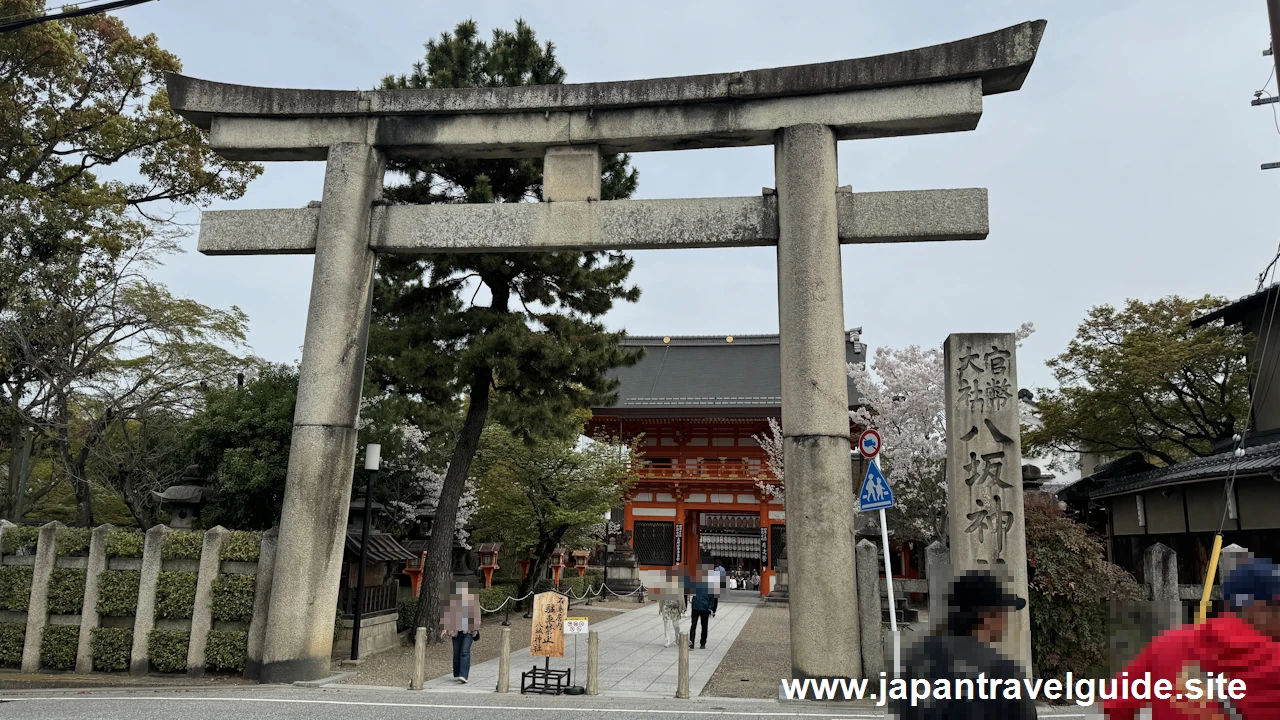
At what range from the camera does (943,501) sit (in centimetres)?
1738

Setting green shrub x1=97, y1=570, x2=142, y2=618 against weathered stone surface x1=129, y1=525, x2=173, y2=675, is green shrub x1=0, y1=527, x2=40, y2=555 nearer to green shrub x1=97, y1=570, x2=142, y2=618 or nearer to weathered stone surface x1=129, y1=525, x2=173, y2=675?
green shrub x1=97, y1=570, x2=142, y2=618

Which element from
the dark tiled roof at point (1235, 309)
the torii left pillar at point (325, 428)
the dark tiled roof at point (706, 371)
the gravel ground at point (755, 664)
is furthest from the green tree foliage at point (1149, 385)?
the torii left pillar at point (325, 428)

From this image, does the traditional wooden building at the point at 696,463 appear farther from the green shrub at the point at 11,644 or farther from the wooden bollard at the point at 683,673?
the green shrub at the point at 11,644

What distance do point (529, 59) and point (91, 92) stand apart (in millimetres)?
9780

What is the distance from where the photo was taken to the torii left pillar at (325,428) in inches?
336

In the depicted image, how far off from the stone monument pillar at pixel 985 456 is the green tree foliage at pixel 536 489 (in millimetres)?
12240

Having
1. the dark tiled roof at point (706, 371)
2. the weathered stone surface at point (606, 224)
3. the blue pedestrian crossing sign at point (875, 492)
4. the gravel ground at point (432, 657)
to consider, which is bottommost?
the gravel ground at point (432, 657)

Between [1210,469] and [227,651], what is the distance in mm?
15398

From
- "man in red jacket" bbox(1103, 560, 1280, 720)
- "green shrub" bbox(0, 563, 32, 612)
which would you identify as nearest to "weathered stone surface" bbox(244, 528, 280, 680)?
"green shrub" bbox(0, 563, 32, 612)

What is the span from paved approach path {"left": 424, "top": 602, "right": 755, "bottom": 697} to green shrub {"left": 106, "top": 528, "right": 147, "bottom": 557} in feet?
13.3

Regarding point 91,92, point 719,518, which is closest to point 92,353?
point 91,92

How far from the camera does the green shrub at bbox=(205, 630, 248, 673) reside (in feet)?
29.8

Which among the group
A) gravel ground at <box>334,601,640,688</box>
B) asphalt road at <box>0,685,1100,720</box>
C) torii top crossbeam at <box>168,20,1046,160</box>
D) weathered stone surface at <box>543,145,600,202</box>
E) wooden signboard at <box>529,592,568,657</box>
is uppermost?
torii top crossbeam at <box>168,20,1046,160</box>

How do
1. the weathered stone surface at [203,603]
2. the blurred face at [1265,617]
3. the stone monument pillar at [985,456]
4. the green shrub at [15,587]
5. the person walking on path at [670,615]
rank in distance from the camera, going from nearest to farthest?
the blurred face at [1265,617] → the stone monument pillar at [985,456] → the weathered stone surface at [203,603] → the green shrub at [15,587] → the person walking on path at [670,615]
